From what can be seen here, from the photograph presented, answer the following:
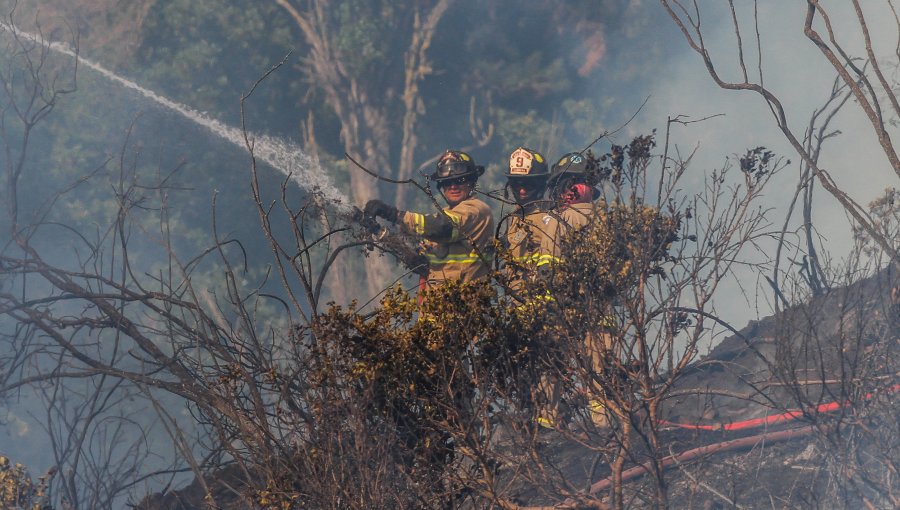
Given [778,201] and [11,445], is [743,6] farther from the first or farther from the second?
[11,445]

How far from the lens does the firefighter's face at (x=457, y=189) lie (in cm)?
777

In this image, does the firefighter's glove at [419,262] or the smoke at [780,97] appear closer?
the firefighter's glove at [419,262]

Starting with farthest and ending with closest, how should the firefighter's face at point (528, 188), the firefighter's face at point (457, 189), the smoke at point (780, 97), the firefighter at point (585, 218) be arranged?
1. the smoke at point (780, 97)
2. the firefighter's face at point (528, 188)
3. the firefighter's face at point (457, 189)
4. the firefighter at point (585, 218)

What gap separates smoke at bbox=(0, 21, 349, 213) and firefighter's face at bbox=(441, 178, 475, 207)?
21.7 feet

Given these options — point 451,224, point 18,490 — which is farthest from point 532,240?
point 18,490

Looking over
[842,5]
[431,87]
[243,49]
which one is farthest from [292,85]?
[842,5]

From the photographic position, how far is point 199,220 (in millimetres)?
15383

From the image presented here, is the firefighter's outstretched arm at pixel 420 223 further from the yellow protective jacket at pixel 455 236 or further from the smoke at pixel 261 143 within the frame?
the smoke at pixel 261 143

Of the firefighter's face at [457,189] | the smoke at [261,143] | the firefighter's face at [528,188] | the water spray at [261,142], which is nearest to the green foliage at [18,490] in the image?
the firefighter's face at [457,189]

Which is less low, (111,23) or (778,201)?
(111,23)

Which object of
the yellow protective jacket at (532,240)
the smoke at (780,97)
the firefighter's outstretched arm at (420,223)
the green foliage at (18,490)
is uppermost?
the smoke at (780,97)

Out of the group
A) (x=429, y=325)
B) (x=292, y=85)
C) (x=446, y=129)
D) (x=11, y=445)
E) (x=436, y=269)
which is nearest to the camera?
(x=429, y=325)

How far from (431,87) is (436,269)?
371 inches

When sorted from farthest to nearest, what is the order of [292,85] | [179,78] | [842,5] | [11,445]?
[842,5], [11,445], [292,85], [179,78]
